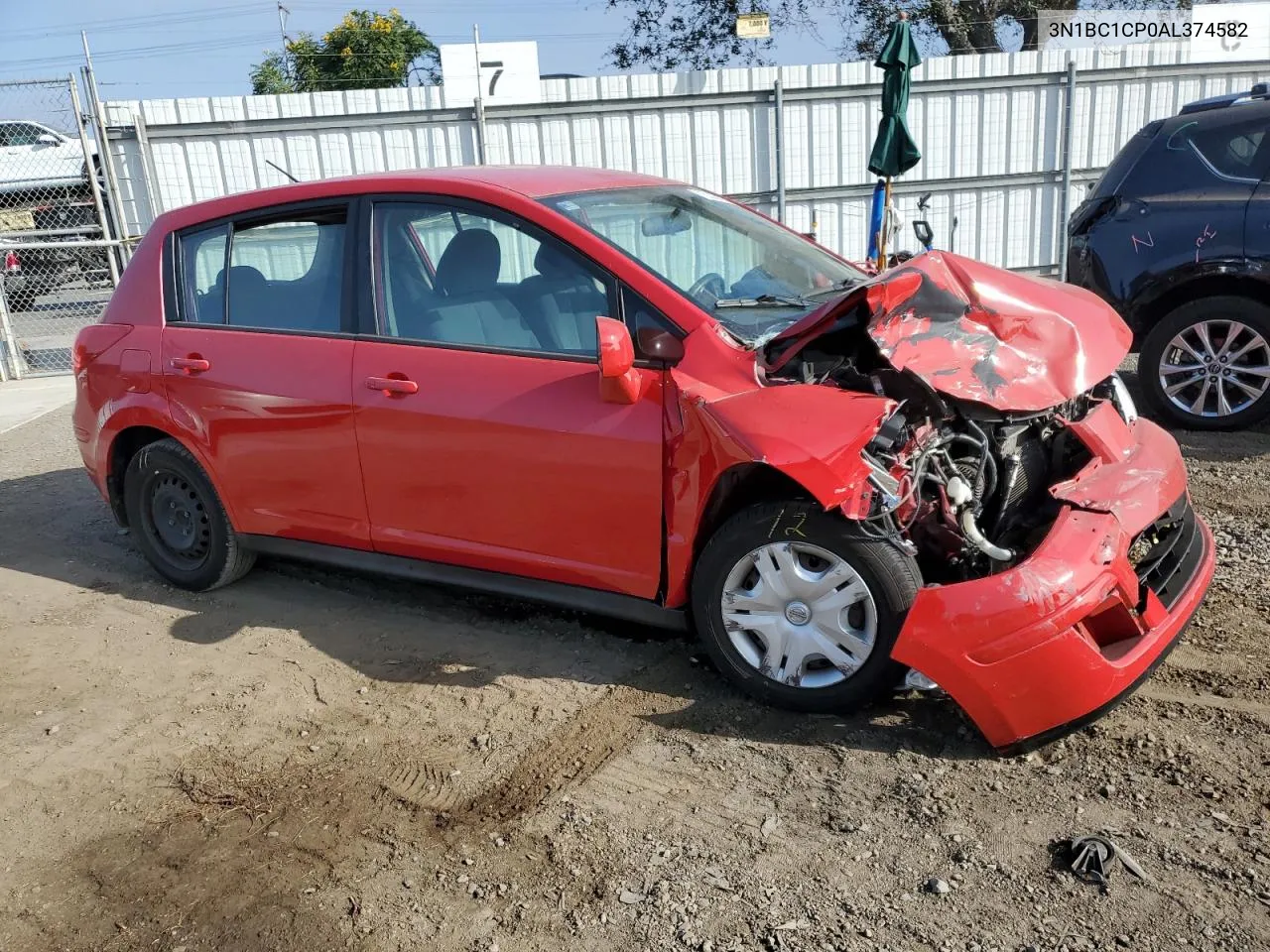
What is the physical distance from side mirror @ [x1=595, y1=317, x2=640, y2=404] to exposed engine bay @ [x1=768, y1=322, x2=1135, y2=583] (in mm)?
459

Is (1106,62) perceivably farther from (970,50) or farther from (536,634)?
(536,634)

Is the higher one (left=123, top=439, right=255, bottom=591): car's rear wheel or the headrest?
the headrest

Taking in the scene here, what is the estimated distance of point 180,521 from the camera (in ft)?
16.3

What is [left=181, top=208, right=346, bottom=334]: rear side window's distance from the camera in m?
4.26

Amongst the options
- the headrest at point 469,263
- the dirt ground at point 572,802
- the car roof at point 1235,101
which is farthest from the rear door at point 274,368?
the car roof at point 1235,101

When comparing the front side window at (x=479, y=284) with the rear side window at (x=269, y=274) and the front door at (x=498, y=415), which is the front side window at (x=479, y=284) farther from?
the rear side window at (x=269, y=274)

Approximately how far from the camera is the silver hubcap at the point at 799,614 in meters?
3.25

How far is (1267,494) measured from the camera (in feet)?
16.9

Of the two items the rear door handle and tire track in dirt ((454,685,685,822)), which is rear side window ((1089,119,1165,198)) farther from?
the rear door handle

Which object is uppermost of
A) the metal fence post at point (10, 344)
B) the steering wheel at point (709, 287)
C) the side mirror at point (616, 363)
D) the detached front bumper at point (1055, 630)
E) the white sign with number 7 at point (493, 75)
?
Result: the white sign with number 7 at point (493, 75)

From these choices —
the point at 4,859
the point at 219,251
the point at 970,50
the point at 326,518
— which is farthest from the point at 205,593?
the point at 970,50

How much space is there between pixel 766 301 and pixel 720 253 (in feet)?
1.31

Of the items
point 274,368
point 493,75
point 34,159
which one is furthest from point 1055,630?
point 34,159

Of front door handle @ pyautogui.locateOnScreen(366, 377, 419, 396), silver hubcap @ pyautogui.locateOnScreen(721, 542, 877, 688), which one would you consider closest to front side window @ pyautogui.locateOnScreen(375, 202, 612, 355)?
front door handle @ pyautogui.locateOnScreen(366, 377, 419, 396)
